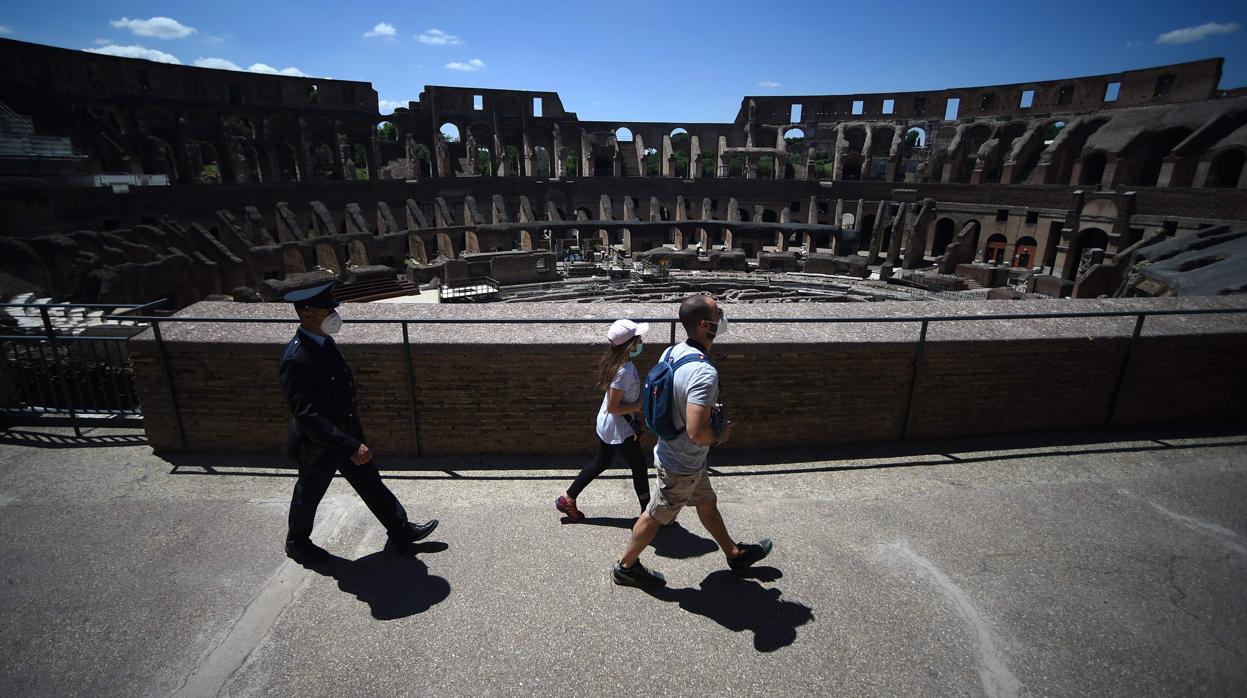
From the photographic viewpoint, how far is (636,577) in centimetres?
335

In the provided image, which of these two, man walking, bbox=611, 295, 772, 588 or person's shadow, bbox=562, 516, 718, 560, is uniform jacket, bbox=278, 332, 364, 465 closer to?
person's shadow, bbox=562, 516, 718, 560

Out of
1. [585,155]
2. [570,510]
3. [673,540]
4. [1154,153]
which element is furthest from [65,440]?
[1154,153]

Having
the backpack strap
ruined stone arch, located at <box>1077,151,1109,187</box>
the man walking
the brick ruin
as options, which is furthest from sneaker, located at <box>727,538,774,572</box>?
ruined stone arch, located at <box>1077,151,1109,187</box>

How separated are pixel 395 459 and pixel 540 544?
1758mm

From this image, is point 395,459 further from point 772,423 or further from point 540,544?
point 772,423

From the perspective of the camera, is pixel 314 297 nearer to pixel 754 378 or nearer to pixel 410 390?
pixel 410 390

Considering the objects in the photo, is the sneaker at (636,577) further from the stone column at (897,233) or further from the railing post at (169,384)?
the stone column at (897,233)

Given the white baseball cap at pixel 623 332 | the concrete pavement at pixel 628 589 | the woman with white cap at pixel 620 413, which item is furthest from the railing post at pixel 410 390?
the white baseball cap at pixel 623 332

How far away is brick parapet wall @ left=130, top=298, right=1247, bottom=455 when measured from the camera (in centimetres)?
460

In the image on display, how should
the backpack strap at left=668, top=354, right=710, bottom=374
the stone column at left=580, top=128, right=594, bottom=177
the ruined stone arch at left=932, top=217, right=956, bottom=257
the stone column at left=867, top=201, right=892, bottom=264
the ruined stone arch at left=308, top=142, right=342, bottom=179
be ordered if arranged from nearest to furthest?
1. the backpack strap at left=668, top=354, right=710, bottom=374
2. the stone column at left=867, top=201, right=892, bottom=264
3. the ruined stone arch at left=308, top=142, right=342, bottom=179
4. the ruined stone arch at left=932, top=217, right=956, bottom=257
5. the stone column at left=580, top=128, right=594, bottom=177

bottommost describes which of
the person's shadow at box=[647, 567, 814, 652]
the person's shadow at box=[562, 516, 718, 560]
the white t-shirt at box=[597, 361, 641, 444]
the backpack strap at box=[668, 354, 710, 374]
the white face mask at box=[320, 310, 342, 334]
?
the person's shadow at box=[647, 567, 814, 652]

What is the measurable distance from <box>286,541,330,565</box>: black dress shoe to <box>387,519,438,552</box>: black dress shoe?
0.40 meters

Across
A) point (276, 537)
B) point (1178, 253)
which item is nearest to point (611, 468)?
point (276, 537)

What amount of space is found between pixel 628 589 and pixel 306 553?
6.61ft
